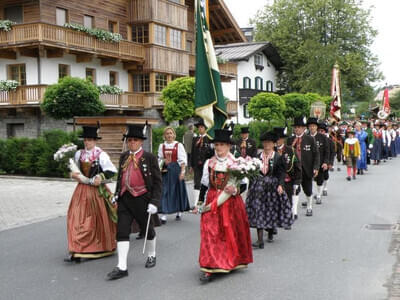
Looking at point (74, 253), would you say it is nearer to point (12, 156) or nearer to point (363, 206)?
point (363, 206)

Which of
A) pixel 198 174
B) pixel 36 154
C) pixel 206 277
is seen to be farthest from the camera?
pixel 36 154

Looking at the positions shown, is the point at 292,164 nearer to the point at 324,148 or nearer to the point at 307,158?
the point at 307,158

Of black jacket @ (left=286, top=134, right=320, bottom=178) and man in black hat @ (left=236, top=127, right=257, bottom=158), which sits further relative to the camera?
man in black hat @ (left=236, top=127, right=257, bottom=158)

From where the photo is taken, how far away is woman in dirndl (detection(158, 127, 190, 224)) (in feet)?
32.6

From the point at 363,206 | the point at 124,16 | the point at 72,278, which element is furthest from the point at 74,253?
the point at 124,16

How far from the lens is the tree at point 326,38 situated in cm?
5434

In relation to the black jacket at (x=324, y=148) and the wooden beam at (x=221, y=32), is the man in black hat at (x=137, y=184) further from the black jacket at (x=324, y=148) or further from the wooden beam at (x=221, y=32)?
the wooden beam at (x=221, y=32)

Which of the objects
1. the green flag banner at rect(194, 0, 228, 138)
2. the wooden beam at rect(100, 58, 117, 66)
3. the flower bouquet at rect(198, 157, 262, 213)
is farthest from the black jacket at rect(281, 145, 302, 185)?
the wooden beam at rect(100, 58, 117, 66)

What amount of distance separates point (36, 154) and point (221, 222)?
49.3ft

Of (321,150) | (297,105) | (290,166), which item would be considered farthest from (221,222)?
(297,105)

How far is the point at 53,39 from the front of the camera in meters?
25.5

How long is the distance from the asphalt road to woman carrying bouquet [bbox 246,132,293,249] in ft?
1.25

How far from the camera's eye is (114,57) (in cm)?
2978

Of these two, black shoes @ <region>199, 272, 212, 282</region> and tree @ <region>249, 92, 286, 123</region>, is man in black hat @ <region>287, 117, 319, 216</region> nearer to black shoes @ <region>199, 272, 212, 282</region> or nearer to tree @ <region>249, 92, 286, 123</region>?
black shoes @ <region>199, 272, 212, 282</region>
